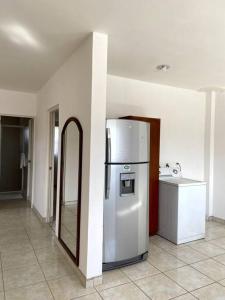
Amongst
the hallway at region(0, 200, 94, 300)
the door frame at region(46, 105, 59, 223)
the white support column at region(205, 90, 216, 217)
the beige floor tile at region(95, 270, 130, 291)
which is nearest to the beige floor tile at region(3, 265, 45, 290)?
the hallway at region(0, 200, 94, 300)

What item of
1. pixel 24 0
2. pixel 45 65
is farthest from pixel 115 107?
pixel 24 0

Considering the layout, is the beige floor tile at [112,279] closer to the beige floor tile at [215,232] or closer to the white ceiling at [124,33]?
the beige floor tile at [215,232]

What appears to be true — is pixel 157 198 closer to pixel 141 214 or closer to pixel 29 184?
pixel 141 214

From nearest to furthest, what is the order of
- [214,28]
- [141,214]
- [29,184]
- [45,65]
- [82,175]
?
1. [214,28]
2. [82,175]
3. [141,214]
4. [45,65]
5. [29,184]

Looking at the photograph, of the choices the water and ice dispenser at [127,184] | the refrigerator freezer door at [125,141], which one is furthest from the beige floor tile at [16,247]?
the refrigerator freezer door at [125,141]

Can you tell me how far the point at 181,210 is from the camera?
11.1ft

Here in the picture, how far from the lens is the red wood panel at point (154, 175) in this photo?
11.8ft

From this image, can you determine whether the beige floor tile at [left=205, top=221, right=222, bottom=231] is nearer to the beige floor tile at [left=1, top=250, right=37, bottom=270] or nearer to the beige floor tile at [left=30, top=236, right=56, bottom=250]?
the beige floor tile at [left=30, top=236, right=56, bottom=250]

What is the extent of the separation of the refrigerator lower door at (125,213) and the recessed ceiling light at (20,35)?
5.26 ft

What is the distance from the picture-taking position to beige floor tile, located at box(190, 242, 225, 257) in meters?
3.13

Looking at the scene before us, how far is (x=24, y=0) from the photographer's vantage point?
72.2 inches

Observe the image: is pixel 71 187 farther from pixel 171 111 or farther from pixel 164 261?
pixel 171 111

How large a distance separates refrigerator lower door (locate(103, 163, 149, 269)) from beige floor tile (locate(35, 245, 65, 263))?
0.73m

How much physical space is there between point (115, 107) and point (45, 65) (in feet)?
3.95
